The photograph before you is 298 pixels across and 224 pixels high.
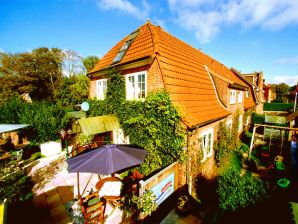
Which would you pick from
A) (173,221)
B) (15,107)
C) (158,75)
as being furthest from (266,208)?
(15,107)

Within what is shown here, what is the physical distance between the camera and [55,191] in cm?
801

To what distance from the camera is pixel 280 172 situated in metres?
10.6

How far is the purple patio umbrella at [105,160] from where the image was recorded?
5166 mm

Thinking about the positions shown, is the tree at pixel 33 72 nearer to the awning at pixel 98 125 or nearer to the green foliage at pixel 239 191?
the awning at pixel 98 125

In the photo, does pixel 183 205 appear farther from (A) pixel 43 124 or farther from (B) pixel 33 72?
(B) pixel 33 72

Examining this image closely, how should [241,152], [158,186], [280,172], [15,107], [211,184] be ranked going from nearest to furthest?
[158,186]
[211,184]
[280,172]
[241,152]
[15,107]

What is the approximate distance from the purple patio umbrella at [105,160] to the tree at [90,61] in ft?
117

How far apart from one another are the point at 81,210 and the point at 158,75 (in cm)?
651

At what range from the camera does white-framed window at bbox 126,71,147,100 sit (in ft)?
31.1

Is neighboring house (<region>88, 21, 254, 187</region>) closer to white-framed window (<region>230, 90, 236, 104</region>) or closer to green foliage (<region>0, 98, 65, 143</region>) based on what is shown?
white-framed window (<region>230, 90, 236, 104</region>)

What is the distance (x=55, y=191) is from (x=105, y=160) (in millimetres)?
4524

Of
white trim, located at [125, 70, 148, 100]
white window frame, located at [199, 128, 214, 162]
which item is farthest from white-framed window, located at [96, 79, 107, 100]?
white window frame, located at [199, 128, 214, 162]

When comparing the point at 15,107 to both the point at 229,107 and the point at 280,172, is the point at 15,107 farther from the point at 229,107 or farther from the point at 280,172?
the point at 280,172

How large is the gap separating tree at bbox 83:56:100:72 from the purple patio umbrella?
117ft
